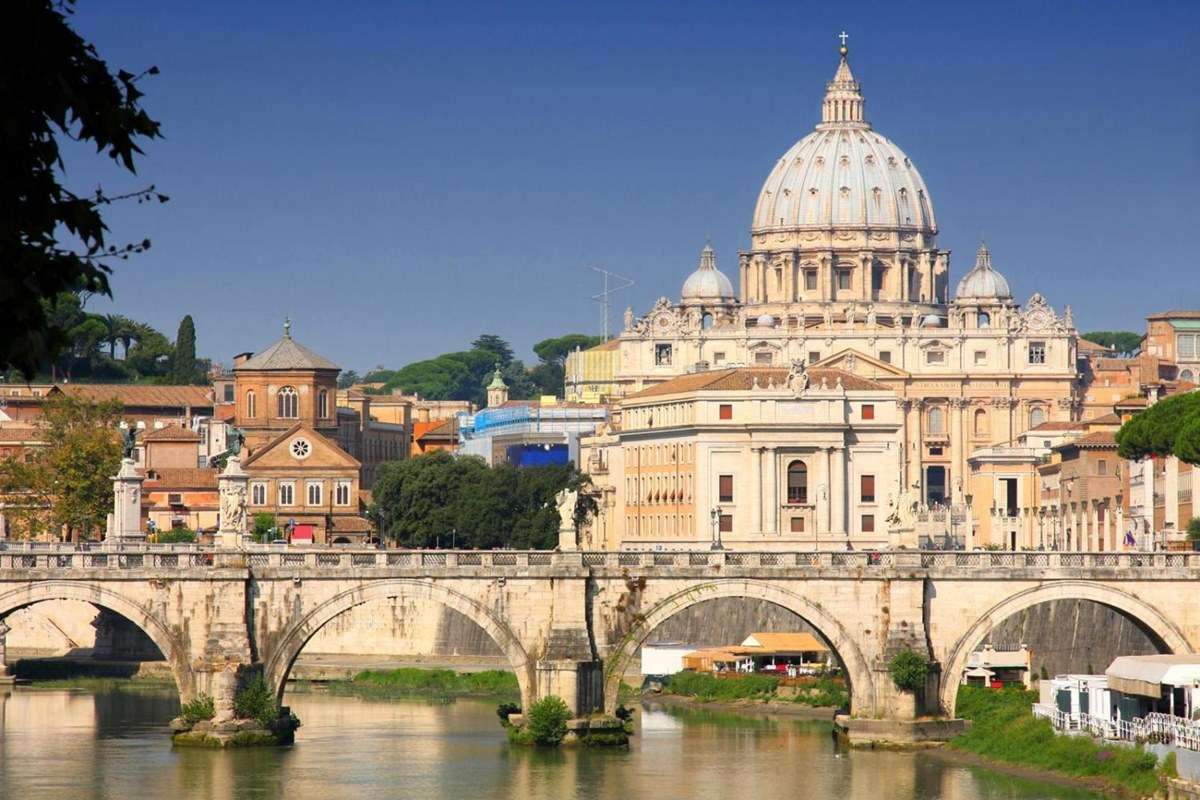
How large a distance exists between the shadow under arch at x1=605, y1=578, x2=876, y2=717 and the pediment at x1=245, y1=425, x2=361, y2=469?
7189 centimetres

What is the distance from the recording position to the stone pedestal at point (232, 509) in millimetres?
61750

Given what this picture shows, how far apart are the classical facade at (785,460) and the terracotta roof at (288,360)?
76.5 ft

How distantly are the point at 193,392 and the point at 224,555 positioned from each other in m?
100

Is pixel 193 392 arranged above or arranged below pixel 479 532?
above

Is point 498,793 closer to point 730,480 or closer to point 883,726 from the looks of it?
point 883,726

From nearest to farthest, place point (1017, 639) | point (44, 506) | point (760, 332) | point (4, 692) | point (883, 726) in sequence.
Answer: point (883, 726) < point (1017, 639) < point (4, 692) < point (44, 506) < point (760, 332)

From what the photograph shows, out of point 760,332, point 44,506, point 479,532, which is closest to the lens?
point 44,506

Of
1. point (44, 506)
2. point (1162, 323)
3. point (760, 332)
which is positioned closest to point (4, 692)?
point (44, 506)

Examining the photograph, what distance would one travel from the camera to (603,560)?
61.0m

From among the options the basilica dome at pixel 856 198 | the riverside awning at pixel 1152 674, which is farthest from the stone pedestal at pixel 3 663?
the basilica dome at pixel 856 198

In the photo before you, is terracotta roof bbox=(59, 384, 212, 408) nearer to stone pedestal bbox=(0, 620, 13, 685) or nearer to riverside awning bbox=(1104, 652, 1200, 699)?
stone pedestal bbox=(0, 620, 13, 685)

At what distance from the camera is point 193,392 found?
159125 mm

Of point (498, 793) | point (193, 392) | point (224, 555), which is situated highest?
point (193, 392)

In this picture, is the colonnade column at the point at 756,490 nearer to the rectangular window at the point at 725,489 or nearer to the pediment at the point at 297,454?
the rectangular window at the point at 725,489
